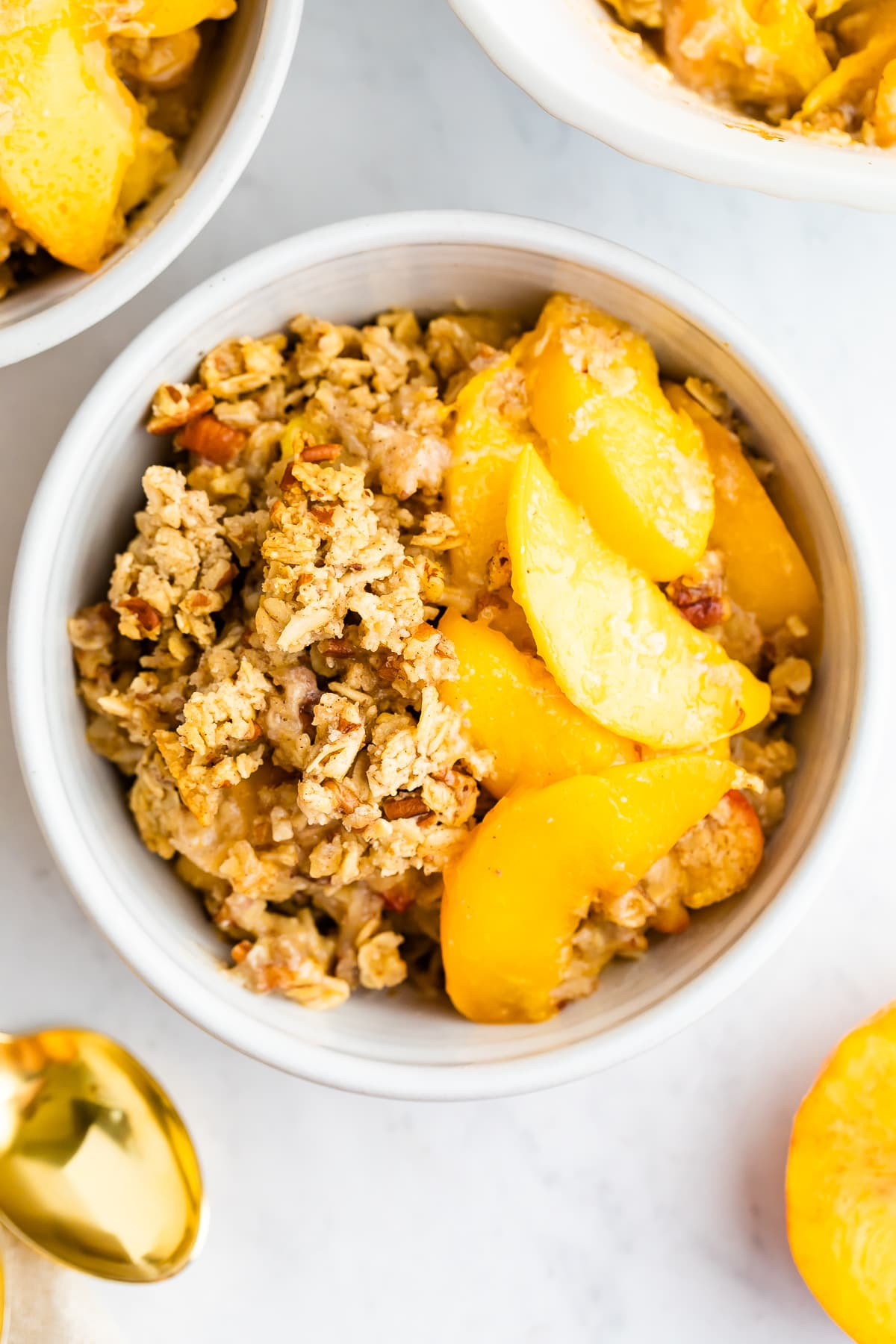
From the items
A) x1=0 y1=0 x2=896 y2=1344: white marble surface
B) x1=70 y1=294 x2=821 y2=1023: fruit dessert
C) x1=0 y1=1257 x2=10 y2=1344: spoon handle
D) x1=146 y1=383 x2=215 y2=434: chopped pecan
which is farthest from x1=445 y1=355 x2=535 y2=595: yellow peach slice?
x1=0 y1=1257 x2=10 y2=1344: spoon handle

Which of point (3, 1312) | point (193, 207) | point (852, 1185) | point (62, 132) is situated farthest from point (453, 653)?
point (3, 1312)

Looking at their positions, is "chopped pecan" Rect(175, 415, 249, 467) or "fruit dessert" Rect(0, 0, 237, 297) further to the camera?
"chopped pecan" Rect(175, 415, 249, 467)

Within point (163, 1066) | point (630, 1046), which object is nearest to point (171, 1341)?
point (163, 1066)

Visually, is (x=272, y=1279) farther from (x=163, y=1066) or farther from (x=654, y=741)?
(x=654, y=741)

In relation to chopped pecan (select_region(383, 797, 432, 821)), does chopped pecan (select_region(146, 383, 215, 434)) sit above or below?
above

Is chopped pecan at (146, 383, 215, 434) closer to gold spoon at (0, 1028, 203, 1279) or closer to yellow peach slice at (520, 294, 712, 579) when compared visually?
yellow peach slice at (520, 294, 712, 579)
